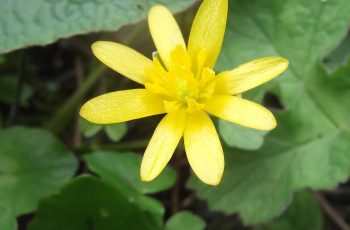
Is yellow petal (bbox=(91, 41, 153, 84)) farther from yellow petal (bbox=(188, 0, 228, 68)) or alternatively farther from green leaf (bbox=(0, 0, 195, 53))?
green leaf (bbox=(0, 0, 195, 53))

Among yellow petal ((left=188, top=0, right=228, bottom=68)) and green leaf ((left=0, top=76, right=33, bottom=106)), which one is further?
green leaf ((left=0, top=76, right=33, bottom=106))

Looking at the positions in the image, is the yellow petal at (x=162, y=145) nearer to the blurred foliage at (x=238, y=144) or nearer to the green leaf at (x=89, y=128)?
the blurred foliage at (x=238, y=144)

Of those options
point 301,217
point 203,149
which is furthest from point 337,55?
point 203,149

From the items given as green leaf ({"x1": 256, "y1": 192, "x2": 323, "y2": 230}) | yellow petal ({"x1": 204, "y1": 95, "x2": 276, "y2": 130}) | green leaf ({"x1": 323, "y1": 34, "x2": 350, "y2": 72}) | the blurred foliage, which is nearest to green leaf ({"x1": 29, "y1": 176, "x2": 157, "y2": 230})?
the blurred foliage

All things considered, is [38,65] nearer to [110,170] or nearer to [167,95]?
[110,170]

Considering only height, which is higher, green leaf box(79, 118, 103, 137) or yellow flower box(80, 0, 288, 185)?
yellow flower box(80, 0, 288, 185)

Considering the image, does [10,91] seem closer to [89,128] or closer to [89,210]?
[89,128]
